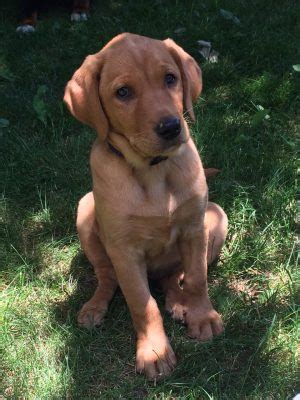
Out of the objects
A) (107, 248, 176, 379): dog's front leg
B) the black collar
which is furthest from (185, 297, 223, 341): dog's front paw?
the black collar

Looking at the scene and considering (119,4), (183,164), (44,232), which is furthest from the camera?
(119,4)

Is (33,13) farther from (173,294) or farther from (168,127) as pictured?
(168,127)

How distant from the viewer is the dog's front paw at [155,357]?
96.4 inches

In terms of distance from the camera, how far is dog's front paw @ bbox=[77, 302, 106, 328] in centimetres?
272

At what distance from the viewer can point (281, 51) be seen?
4.64m

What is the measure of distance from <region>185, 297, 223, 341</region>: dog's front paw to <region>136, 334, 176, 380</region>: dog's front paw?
0.18 metres

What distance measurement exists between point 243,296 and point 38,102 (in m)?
2.27

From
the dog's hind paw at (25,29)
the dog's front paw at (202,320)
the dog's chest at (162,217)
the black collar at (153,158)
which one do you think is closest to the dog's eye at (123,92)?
the black collar at (153,158)

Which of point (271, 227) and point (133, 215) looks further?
point (271, 227)

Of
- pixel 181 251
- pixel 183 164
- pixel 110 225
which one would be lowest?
pixel 181 251

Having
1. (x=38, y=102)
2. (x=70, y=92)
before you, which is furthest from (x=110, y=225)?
(x=38, y=102)

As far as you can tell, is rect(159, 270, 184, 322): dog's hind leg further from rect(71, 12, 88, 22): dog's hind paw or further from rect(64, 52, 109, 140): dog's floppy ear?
rect(71, 12, 88, 22): dog's hind paw

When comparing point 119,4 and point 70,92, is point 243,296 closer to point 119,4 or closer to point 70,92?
point 70,92

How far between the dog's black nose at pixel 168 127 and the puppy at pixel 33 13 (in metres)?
3.89
